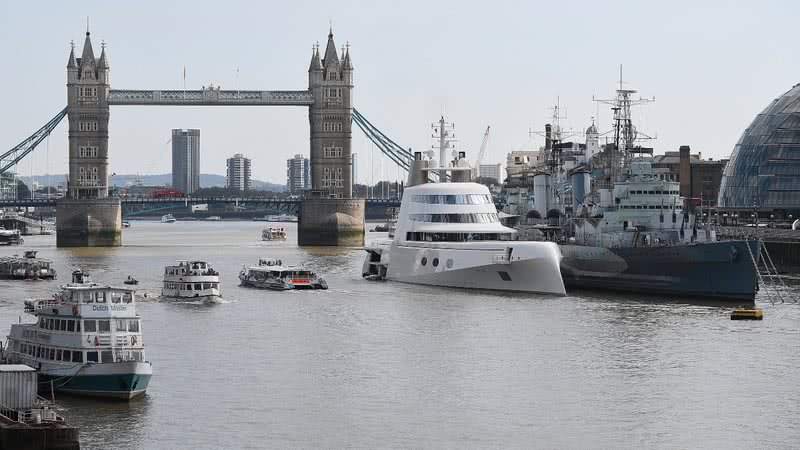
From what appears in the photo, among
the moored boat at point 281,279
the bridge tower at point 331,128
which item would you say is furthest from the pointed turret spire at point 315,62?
the moored boat at point 281,279

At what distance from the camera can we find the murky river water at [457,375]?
36406mm

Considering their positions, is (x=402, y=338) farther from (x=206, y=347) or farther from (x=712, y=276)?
(x=712, y=276)

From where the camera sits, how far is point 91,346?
131ft

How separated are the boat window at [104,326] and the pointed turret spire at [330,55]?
104487mm

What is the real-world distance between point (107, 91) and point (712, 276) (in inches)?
3396

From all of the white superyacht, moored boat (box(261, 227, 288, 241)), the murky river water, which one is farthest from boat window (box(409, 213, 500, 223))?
moored boat (box(261, 227, 288, 241))

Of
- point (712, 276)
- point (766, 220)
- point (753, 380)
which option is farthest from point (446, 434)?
point (766, 220)

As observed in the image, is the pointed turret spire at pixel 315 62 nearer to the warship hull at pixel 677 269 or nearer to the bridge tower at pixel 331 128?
the bridge tower at pixel 331 128

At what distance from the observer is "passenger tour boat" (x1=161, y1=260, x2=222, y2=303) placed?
2719 inches

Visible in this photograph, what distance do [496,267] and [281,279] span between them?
11860 millimetres

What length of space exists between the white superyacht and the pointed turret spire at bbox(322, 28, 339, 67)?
59828 mm

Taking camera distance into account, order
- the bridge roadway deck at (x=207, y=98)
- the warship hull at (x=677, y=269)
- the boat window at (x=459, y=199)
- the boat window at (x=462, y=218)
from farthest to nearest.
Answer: the bridge roadway deck at (x=207, y=98) < the boat window at (x=459, y=199) < the boat window at (x=462, y=218) < the warship hull at (x=677, y=269)

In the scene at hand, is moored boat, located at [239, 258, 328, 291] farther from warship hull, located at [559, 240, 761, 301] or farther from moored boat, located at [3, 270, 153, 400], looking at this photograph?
moored boat, located at [3, 270, 153, 400]

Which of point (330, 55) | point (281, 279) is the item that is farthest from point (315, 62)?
point (281, 279)
